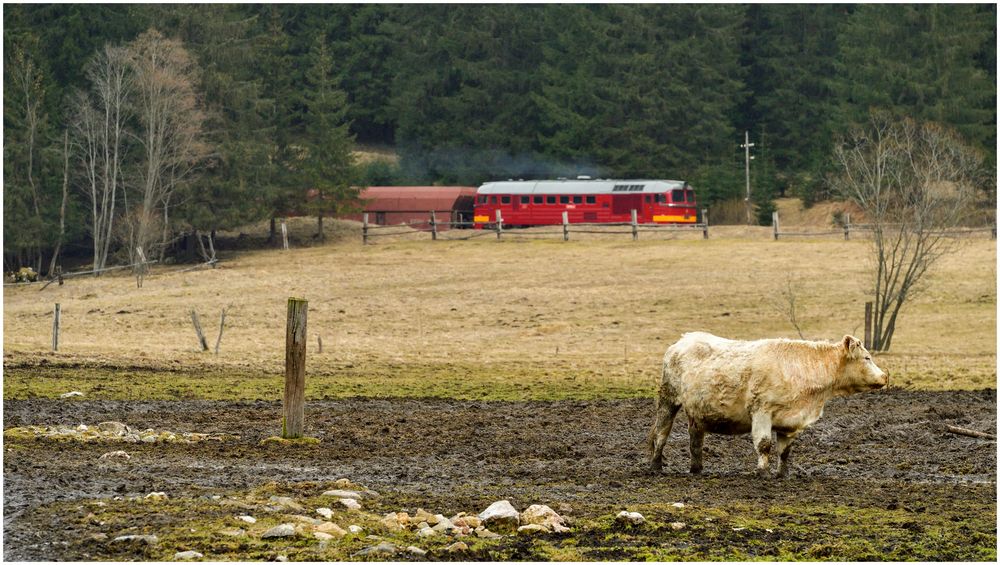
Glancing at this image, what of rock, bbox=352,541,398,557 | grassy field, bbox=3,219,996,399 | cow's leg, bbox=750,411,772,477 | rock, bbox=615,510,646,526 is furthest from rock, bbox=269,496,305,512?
grassy field, bbox=3,219,996,399

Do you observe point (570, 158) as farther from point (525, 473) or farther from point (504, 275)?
point (525, 473)

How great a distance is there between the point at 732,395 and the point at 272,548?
6.13 meters

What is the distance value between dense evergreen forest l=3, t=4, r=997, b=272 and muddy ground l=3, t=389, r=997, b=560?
38188 millimetres

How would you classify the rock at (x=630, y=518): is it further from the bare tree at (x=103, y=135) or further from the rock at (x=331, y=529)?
the bare tree at (x=103, y=135)

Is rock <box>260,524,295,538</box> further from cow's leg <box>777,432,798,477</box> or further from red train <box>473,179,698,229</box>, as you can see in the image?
red train <box>473,179,698,229</box>

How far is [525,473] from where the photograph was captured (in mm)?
16328

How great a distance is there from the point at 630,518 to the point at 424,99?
79587 mm

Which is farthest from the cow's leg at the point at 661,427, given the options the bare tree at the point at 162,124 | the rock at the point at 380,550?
the bare tree at the point at 162,124

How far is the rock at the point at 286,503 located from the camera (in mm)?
13078

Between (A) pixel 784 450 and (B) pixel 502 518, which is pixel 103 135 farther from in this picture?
(B) pixel 502 518

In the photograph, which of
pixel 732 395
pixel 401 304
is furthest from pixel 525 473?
pixel 401 304

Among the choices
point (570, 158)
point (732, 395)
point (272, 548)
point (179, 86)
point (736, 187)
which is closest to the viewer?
point (272, 548)

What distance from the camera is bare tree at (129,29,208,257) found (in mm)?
61906

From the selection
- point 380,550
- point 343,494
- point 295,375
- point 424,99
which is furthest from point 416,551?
point 424,99
